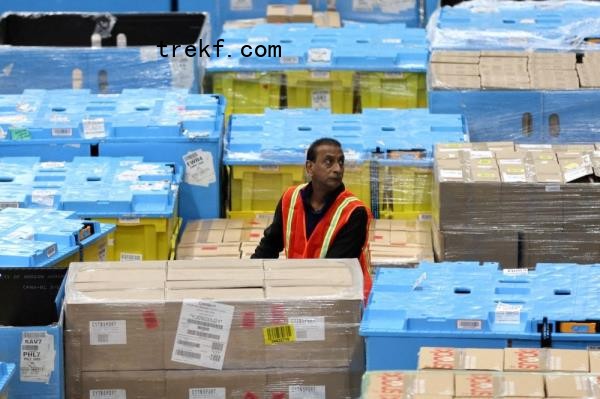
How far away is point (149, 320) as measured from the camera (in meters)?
9.10

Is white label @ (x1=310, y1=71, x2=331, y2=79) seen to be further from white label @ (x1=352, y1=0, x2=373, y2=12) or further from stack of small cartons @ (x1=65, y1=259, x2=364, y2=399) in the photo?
stack of small cartons @ (x1=65, y1=259, x2=364, y2=399)

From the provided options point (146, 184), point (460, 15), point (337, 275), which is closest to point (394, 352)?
point (337, 275)

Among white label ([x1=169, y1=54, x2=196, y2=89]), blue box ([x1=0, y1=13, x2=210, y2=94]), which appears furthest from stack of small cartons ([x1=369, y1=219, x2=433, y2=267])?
blue box ([x1=0, y1=13, x2=210, y2=94])

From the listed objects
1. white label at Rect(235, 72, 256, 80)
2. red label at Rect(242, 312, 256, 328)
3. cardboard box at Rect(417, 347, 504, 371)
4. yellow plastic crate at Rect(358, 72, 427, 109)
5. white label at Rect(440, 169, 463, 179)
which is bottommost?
cardboard box at Rect(417, 347, 504, 371)

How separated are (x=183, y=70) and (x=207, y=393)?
6.11m

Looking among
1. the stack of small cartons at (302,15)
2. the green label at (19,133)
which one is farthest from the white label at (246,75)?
the green label at (19,133)

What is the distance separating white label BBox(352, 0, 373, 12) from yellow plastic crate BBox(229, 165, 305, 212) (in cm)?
477

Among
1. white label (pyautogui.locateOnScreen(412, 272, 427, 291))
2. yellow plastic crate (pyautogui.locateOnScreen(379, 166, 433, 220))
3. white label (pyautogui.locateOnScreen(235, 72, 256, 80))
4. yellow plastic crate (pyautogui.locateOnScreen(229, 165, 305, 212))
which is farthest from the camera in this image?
white label (pyautogui.locateOnScreen(235, 72, 256, 80))

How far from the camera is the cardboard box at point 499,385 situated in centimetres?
794

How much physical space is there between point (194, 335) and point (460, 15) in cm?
782

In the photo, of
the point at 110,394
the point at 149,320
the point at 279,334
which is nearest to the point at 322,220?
the point at 279,334

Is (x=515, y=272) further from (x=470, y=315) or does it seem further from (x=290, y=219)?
(x=290, y=219)

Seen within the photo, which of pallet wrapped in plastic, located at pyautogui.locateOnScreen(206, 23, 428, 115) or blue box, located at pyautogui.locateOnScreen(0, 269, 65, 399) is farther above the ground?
pallet wrapped in plastic, located at pyautogui.locateOnScreen(206, 23, 428, 115)

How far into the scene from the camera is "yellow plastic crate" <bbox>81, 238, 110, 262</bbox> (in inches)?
420
